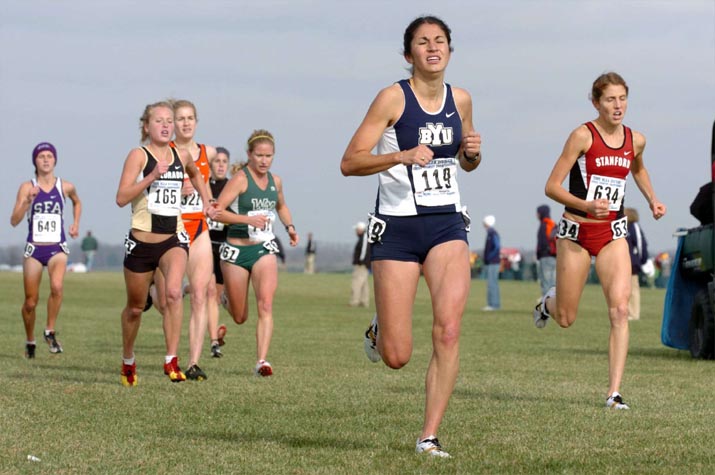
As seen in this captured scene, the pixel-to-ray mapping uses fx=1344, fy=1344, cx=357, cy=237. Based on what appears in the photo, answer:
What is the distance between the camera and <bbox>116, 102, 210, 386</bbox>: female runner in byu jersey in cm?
1194

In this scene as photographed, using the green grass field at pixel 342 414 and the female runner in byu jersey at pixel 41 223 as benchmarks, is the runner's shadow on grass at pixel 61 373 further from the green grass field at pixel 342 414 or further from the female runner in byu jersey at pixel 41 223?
the female runner in byu jersey at pixel 41 223

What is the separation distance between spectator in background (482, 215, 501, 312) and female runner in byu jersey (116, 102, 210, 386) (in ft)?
70.1

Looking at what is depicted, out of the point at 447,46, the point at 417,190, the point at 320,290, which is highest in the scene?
the point at 447,46

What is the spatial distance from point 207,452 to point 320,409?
2352 mm

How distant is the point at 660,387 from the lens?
12.1m

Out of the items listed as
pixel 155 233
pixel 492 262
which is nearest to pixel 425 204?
pixel 155 233

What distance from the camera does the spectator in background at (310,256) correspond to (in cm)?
7675

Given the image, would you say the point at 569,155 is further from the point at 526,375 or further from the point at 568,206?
the point at 526,375

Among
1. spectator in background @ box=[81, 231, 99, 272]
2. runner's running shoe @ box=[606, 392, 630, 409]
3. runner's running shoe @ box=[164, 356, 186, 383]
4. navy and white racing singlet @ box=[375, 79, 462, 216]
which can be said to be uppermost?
navy and white racing singlet @ box=[375, 79, 462, 216]

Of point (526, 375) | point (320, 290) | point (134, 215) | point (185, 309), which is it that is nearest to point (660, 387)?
point (526, 375)

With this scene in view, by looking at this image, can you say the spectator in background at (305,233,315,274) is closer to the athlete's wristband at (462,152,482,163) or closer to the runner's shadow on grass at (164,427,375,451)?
the runner's shadow on grass at (164,427,375,451)

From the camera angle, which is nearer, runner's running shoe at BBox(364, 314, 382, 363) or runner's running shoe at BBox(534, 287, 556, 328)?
runner's running shoe at BBox(364, 314, 382, 363)

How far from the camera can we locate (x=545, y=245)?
1126 inches

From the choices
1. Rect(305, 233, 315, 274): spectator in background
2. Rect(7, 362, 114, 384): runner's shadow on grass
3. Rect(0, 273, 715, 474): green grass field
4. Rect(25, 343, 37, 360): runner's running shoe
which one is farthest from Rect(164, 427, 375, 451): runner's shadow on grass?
Rect(305, 233, 315, 274): spectator in background
